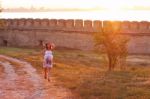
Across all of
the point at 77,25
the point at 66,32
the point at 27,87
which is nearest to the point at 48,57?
the point at 27,87

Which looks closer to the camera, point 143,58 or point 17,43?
point 143,58

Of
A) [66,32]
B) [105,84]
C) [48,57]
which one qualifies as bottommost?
[66,32]

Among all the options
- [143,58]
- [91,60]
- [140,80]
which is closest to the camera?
[140,80]

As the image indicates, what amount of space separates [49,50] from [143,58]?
21.1 meters

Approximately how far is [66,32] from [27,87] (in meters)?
29.2

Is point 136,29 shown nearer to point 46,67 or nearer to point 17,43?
point 17,43

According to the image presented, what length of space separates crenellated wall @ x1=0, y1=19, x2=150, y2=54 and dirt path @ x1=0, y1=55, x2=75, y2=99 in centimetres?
2034

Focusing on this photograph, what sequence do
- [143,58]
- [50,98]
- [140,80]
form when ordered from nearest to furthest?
[50,98] → [140,80] → [143,58]

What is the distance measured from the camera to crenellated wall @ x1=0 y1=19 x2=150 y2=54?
44.4m

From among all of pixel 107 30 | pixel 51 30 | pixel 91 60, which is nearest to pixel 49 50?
pixel 107 30

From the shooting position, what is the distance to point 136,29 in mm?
45000

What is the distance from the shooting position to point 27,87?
753 inches

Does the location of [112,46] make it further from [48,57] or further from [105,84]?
[105,84]

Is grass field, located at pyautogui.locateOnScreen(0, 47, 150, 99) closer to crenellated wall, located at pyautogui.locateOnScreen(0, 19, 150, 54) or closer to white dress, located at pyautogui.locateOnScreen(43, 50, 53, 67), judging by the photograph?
white dress, located at pyautogui.locateOnScreen(43, 50, 53, 67)
